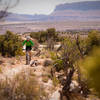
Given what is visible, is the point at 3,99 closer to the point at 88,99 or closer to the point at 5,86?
the point at 5,86

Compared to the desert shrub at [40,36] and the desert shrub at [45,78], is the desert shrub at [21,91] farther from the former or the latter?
the desert shrub at [40,36]

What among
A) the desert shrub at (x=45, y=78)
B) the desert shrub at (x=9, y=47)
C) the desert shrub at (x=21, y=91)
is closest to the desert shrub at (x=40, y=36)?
the desert shrub at (x=9, y=47)

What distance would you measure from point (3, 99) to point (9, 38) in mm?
12204

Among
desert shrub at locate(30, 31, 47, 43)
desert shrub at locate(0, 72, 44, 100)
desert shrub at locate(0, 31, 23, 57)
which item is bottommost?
desert shrub at locate(30, 31, 47, 43)

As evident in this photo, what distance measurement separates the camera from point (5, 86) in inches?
187

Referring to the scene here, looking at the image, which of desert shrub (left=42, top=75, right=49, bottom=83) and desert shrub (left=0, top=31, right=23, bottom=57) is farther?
desert shrub (left=0, top=31, right=23, bottom=57)

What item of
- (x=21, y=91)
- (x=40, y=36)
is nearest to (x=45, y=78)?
(x=21, y=91)

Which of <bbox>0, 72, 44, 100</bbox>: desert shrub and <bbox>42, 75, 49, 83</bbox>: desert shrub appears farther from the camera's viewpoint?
<bbox>42, 75, 49, 83</bbox>: desert shrub

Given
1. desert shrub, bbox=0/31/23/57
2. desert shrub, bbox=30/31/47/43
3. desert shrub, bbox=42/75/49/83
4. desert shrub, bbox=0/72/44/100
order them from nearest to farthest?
desert shrub, bbox=0/72/44/100
desert shrub, bbox=42/75/49/83
desert shrub, bbox=0/31/23/57
desert shrub, bbox=30/31/47/43

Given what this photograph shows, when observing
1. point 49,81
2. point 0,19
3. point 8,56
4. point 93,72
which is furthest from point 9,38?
point 93,72

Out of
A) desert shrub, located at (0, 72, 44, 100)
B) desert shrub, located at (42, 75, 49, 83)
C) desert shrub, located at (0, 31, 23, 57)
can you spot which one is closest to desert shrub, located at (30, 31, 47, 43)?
desert shrub, located at (0, 31, 23, 57)

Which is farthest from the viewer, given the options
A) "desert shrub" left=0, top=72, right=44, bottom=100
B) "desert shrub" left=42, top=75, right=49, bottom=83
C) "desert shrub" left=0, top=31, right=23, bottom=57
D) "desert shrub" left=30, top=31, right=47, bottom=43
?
"desert shrub" left=30, top=31, right=47, bottom=43

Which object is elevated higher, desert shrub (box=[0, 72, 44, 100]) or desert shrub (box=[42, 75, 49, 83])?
desert shrub (box=[0, 72, 44, 100])

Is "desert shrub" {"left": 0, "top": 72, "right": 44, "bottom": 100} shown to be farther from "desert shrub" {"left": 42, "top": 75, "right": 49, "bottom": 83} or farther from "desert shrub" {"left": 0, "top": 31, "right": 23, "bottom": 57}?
"desert shrub" {"left": 0, "top": 31, "right": 23, "bottom": 57}
